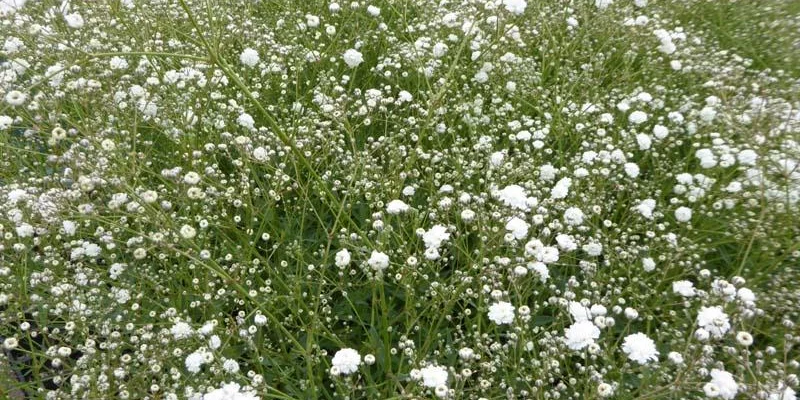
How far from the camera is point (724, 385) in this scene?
1.46 meters

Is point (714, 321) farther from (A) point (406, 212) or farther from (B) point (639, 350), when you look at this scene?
(A) point (406, 212)

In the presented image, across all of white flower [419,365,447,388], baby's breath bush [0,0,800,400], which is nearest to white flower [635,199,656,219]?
baby's breath bush [0,0,800,400]

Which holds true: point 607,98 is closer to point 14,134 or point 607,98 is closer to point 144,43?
point 144,43

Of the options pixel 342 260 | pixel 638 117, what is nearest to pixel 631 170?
pixel 638 117

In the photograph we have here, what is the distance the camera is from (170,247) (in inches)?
60.6

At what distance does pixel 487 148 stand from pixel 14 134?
2952 millimetres

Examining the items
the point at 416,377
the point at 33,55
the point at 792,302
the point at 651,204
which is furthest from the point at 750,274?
the point at 33,55

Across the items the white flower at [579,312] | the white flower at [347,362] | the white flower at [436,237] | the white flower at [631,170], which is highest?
the white flower at [631,170]

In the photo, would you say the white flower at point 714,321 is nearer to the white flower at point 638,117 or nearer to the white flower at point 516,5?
the white flower at point 638,117

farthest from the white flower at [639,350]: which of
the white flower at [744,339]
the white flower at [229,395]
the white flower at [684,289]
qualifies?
the white flower at [229,395]

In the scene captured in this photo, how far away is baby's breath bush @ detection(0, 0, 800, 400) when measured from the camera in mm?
1802

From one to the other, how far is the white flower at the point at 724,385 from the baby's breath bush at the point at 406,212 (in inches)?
0.5

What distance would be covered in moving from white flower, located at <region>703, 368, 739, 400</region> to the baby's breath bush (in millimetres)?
12

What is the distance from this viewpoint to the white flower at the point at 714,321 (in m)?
1.52
